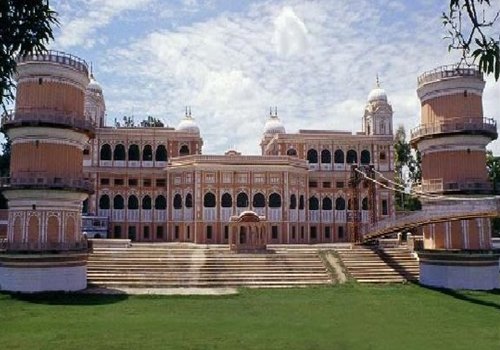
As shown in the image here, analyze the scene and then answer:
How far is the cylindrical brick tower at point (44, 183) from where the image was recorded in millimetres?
29078

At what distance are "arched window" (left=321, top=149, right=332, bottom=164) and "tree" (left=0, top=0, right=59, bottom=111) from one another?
4626 centimetres

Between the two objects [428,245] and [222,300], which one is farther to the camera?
[428,245]

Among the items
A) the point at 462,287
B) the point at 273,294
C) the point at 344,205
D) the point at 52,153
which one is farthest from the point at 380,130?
the point at 52,153

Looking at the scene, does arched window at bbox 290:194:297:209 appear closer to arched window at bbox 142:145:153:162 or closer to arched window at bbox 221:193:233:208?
arched window at bbox 221:193:233:208

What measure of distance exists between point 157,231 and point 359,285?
23683 mm

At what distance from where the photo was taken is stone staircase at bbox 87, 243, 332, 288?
31.5 meters

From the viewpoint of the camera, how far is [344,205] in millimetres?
52594

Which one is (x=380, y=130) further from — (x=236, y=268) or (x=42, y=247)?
(x=42, y=247)

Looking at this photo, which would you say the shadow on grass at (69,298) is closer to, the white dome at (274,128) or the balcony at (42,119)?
the balcony at (42,119)

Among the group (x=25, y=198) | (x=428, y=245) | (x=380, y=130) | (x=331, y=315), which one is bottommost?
(x=331, y=315)

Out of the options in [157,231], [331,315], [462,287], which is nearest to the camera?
[331,315]

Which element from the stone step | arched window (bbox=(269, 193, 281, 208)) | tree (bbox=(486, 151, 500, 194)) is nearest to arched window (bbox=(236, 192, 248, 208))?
arched window (bbox=(269, 193, 281, 208))

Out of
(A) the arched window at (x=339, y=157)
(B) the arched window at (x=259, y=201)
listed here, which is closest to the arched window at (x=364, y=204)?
(A) the arched window at (x=339, y=157)

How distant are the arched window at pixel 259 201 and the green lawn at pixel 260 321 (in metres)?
18.7
